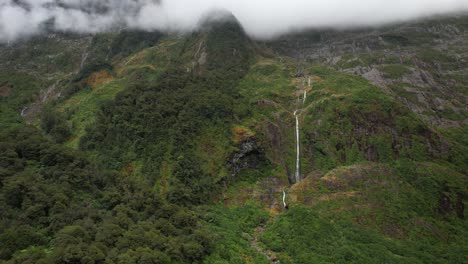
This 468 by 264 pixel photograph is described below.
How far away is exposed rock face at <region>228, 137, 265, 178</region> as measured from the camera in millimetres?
97625

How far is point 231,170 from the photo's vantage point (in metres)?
96.5

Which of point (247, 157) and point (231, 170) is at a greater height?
point (247, 157)

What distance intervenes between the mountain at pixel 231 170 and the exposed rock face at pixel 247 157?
0.36 meters

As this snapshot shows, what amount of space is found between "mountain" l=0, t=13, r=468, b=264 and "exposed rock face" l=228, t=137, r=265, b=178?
14.1 inches

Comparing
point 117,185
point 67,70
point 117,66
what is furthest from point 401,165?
point 67,70

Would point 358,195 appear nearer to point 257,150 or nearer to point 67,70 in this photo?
point 257,150

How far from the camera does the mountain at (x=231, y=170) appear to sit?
208 ft

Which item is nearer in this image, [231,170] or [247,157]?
[231,170]

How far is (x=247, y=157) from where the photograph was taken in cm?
10012

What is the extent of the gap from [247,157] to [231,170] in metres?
6.21

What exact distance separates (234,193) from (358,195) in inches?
1100

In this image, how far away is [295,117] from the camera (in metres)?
120

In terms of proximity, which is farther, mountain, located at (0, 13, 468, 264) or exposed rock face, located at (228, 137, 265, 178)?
exposed rock face, located at (228, 137, 265, 178)

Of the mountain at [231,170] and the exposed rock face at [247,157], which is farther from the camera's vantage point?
the exposed rock face at [247,157]
